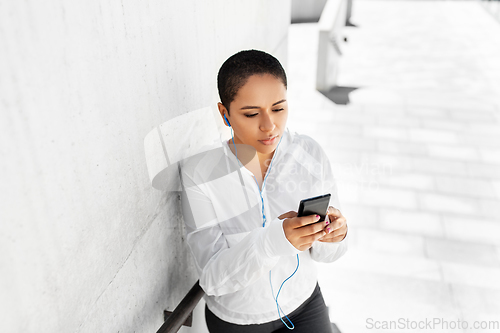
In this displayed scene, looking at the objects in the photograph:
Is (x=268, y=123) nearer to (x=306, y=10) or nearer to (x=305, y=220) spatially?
(x=305, y=220)

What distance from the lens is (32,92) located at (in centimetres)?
79

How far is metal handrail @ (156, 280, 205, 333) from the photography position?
1420 mm

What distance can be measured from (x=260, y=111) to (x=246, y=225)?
0.45 m

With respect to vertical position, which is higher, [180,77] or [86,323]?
[180,77]

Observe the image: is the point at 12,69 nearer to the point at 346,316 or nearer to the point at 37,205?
the point at 37,205

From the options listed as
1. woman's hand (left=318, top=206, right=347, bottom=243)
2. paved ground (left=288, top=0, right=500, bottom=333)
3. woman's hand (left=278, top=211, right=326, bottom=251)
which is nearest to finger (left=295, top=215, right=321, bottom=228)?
woman's hand (left=278, top=211, right=326, bottom=251)

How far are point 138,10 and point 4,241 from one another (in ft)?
2.34

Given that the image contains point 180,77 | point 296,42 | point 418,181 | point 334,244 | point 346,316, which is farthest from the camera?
point 296,42

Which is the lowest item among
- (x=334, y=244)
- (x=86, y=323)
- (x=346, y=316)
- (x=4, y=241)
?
(x=346, y=316)

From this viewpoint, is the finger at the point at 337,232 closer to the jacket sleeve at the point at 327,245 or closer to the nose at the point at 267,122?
the jacket sleeve at the point at 327,245

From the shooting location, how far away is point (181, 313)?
1.49 meters

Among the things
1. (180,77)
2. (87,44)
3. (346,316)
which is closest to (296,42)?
(346,316)

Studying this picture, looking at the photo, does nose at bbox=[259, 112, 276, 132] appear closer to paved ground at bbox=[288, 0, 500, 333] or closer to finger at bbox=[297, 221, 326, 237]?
finger at bbox=[297, 221, 326, 237]

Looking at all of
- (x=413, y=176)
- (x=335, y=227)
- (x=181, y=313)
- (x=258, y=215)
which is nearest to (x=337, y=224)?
(x=335, y=227)
